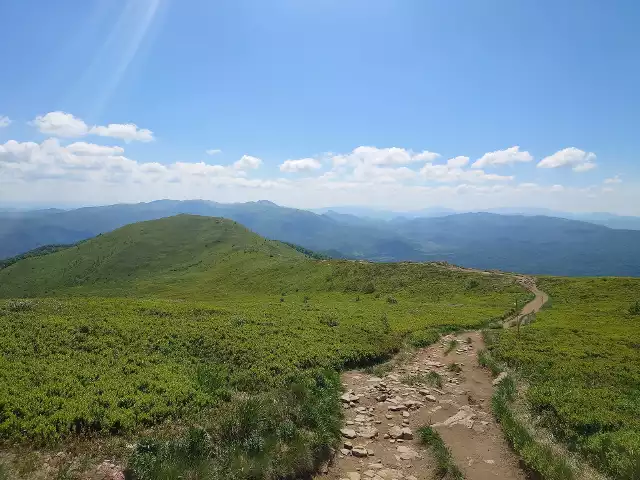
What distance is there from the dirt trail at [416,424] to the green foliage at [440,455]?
27 cm

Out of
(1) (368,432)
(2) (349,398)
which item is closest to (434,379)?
(2) (349,398)

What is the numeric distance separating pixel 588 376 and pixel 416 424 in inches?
424

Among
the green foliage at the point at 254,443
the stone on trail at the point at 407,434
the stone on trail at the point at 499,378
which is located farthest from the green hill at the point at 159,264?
the stone on trail at the point at 407,434

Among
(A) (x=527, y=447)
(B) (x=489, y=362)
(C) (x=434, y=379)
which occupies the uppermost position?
(A) (x=527, y=447)

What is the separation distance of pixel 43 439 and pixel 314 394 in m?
9.40

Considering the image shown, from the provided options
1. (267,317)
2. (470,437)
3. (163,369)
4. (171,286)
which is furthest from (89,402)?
(171,286)

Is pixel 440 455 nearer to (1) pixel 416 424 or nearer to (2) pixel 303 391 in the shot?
(1) pixel 416 424

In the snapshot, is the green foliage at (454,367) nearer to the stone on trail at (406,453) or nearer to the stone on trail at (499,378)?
the stone on trail at (499,378)

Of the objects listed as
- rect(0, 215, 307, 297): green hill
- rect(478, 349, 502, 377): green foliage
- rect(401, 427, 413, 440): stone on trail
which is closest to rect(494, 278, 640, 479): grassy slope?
rect(478, 349, 502, 377): green foliage

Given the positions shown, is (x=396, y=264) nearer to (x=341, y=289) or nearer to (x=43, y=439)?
(x=341, y=289)

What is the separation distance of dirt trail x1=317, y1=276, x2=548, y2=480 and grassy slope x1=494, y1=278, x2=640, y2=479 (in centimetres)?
243

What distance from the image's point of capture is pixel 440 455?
1270 centimetres

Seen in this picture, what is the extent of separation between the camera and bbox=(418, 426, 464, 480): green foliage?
11.9 meters

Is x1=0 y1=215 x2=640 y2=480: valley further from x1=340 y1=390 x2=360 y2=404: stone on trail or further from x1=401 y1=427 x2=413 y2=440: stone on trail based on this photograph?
x1=340 y1=390 x2=360 y2=404: stone on trail
